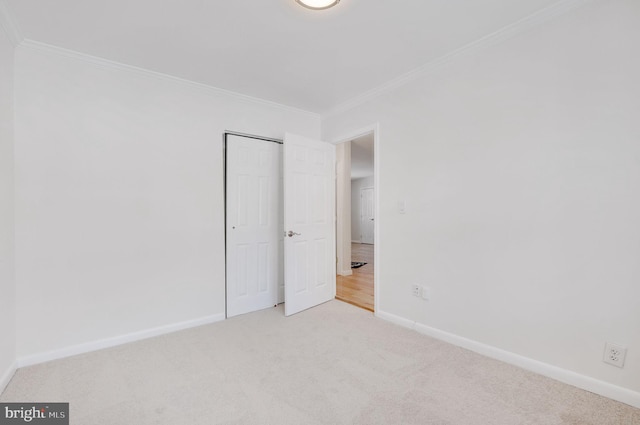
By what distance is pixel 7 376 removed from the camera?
193 cm

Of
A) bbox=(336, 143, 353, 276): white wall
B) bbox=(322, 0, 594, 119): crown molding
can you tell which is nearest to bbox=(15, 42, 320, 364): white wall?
bbox=(322, 0, 594, 119): crown molding

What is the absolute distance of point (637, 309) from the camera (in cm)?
164

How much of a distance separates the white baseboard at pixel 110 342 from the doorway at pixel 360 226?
175 cm

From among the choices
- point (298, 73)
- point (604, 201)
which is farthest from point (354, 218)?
point (604, 201)

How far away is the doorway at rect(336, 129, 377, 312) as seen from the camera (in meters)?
3.77

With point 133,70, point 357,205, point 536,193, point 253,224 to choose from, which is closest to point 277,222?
point 253,224

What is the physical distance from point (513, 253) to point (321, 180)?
215 centimetres

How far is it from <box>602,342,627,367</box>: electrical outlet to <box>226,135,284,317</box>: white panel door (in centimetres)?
292

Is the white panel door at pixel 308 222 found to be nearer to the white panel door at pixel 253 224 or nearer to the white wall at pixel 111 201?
the white panel door at pixel 253 224

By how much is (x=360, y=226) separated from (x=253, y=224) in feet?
24.9

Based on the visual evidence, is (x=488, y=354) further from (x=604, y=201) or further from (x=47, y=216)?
(x=47, y=216)

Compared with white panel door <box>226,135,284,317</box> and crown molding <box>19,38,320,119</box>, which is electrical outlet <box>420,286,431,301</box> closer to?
white panel door <box>226,135,284,317</box>

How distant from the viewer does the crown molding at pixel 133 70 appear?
2220mm

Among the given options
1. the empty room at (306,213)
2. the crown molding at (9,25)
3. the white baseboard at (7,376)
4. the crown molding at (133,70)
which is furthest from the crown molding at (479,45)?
the white baseboard at (7,376)
